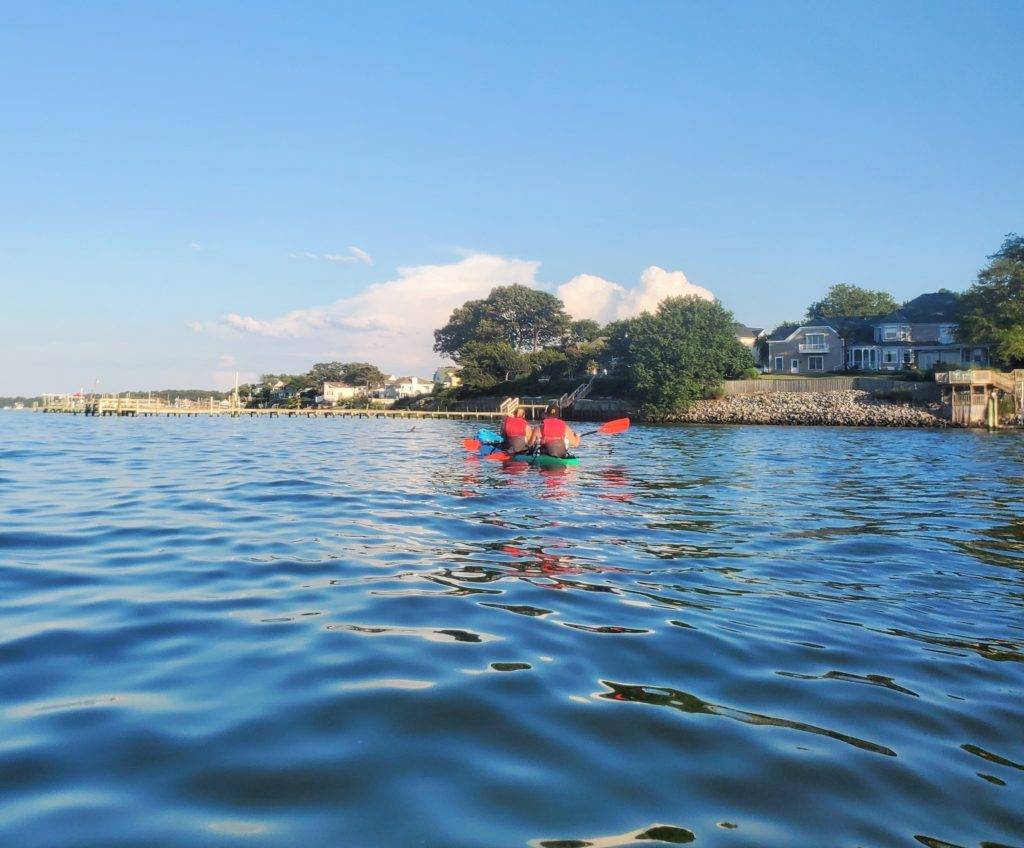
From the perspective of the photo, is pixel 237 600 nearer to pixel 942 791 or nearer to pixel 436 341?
pixel 942 791

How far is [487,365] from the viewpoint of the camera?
9544 centimetres

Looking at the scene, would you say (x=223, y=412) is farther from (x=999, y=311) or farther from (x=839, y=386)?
(x=999, y=311)

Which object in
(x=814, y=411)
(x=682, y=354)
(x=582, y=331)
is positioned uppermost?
(x=582, y=331)

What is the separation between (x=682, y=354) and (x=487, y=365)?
34.5 m

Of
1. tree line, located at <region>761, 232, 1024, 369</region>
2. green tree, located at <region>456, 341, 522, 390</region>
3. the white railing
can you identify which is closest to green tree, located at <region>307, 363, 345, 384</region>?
green tree, located at <region>456, 341, 522, 390</region>

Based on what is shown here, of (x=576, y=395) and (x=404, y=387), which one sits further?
(x=404, y=387)

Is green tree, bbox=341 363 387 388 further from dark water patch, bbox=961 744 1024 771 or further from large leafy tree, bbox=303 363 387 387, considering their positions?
dark water patch, bbox=961 744 1024 771

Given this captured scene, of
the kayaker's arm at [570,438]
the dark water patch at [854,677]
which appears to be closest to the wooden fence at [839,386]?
the kayaker's arm at [570,438]

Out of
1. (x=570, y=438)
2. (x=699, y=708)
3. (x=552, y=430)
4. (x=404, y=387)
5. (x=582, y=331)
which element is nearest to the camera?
(x=699, y=708)

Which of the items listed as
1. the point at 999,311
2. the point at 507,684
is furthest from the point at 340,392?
the point at 507,684

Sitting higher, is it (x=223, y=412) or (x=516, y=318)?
(x=516, y=318)

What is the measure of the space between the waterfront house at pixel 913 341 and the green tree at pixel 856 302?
61.3 feet

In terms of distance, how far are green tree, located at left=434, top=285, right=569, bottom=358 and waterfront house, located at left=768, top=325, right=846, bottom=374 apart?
141 feet

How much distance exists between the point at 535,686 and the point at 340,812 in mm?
1558
